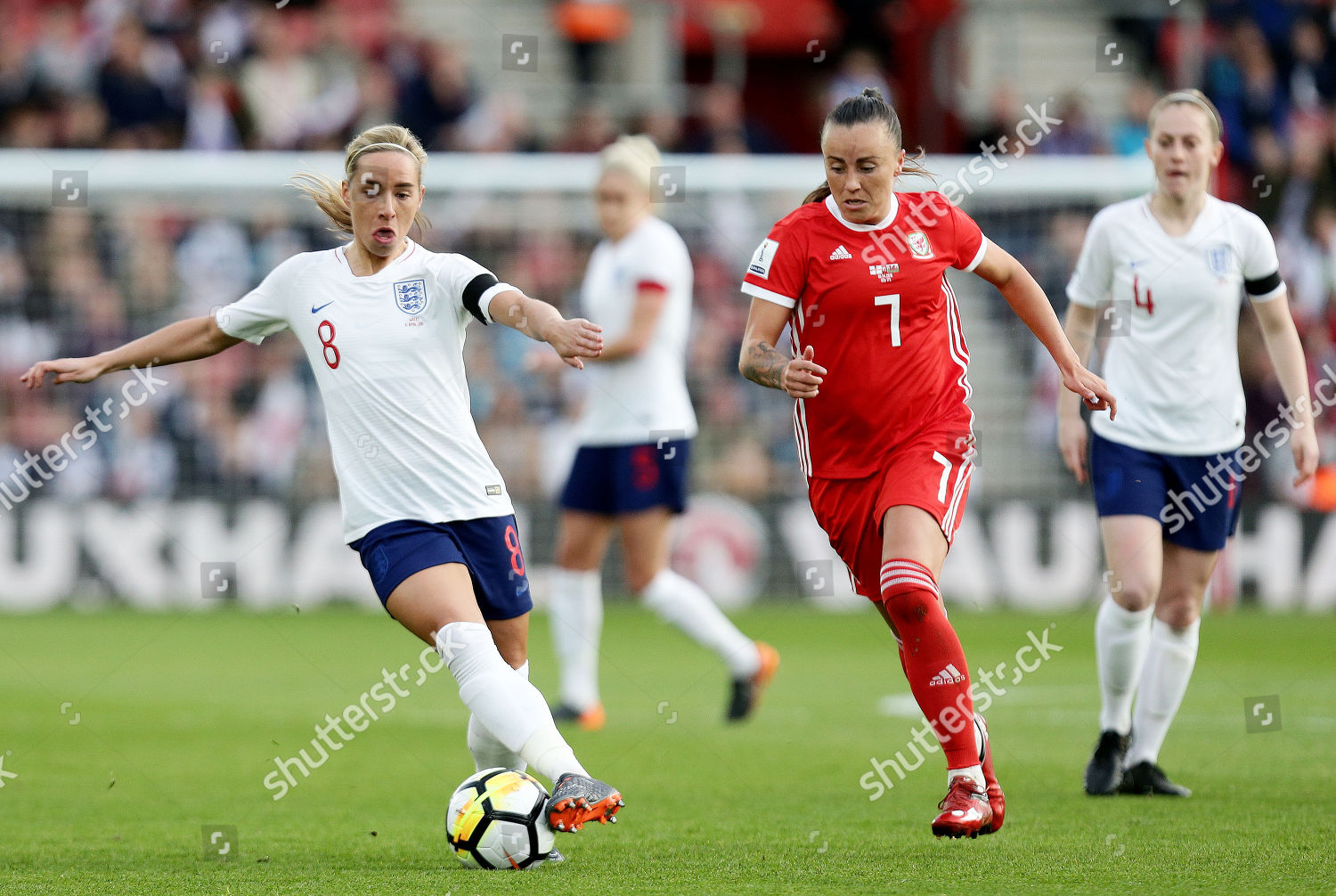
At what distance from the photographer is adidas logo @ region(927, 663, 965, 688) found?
542cm

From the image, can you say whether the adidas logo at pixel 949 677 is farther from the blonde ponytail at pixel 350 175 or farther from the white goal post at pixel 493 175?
the white goal post at pixel 493 175

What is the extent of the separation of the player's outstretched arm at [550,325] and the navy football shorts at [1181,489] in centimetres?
260

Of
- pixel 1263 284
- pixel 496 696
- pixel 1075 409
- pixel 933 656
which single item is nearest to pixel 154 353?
pixel 496 696

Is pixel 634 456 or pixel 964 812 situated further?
pixel 634 456

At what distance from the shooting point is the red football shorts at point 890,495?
218 inches

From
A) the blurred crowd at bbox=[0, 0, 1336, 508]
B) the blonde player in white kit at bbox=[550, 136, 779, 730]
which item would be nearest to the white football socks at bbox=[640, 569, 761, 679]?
the blonde player in white kit at bbox=[550, 136, 779, 730]

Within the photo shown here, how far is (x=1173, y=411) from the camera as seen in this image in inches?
265

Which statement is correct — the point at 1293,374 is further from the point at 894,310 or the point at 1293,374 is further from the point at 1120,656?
the point at 894,310

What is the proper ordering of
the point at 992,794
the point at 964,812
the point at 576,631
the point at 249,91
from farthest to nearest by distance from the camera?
the point at 249,91 < the point at 576,631 < the point at 992,794 < the point at 964,812

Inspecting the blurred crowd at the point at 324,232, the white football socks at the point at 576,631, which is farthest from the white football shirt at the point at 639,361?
the blurred crowd at the point at 324,232

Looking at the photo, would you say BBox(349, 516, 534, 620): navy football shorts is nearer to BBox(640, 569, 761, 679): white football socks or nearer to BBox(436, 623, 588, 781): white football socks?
BBox(436, 623, 588, 781): white football socks
